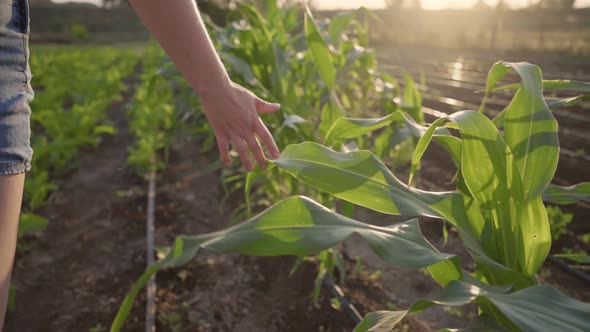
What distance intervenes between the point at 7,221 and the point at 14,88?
208 mm

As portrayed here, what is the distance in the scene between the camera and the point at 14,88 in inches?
29.7

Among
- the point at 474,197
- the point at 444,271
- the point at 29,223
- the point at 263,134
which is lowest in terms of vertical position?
the point at 29,223

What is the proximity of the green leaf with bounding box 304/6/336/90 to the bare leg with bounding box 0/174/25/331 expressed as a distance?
985mm

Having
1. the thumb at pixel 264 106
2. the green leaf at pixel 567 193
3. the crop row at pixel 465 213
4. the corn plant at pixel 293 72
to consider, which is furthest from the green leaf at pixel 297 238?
the corn plant at pixel 293 72

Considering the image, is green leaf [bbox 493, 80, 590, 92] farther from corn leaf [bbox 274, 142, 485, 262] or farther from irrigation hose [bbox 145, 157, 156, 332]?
irrigation hose [bbox 145, 157, 156, 332]

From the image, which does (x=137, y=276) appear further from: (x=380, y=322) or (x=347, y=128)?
(x=380, y=322)

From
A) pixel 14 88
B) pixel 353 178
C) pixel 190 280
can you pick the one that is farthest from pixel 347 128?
pixel 190 280

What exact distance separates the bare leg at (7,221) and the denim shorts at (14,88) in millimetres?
19

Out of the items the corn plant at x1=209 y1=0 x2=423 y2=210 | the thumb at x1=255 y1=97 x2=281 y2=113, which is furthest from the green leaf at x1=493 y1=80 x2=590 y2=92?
the corn plant at x1=209 y1=0 x2=423 y2=210

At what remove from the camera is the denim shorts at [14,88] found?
725mm

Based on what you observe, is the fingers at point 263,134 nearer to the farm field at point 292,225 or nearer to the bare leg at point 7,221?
the farm field at point 292,225

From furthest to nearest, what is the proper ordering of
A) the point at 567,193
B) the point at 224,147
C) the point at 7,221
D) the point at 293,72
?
the point at 293,72 < the point at 567,193 < the point at 224,147 < the point at 7,221

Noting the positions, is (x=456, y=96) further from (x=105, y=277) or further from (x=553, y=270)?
(x=105, y=277)

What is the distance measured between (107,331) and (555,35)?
13036 mm
